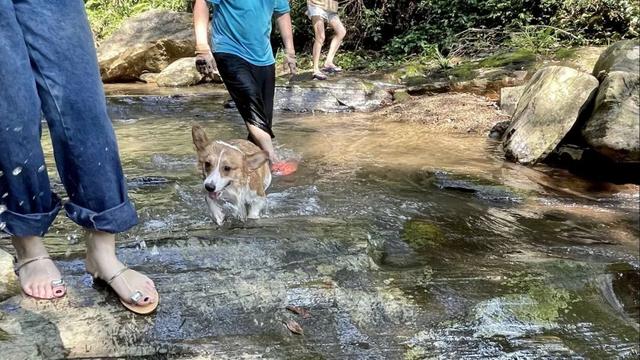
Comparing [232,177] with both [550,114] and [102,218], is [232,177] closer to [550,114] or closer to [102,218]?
[102,218]

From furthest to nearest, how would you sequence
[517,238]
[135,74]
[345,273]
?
[135,74], [517,238], [345,273]

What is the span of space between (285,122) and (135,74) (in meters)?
7.59

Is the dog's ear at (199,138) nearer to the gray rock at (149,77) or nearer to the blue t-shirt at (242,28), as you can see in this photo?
the blue t-shirt at (242,28)

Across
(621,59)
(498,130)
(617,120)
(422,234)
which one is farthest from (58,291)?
(498,130)

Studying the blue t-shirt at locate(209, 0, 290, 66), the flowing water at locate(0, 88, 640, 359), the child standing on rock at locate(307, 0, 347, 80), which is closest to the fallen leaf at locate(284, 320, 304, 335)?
the flowing water at locate(0, 88, 640, 359)

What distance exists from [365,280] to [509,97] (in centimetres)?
705

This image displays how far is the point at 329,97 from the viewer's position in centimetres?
1066

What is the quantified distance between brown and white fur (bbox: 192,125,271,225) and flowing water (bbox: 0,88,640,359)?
8.4 inches

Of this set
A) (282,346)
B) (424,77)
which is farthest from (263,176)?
(424,77)

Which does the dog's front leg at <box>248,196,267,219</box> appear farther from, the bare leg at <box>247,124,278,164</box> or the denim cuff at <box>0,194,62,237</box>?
the denim cuff at <box>0,194,62,237</box>

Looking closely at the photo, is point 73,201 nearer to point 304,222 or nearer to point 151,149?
point 304,222

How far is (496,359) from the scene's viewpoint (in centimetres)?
234

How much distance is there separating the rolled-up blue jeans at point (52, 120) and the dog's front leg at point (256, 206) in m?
2.31

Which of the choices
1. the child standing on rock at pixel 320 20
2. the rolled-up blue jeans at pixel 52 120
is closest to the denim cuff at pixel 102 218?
the rolled-up blue jeans at pixel 52 120
